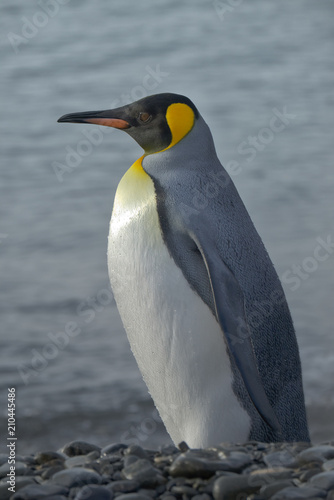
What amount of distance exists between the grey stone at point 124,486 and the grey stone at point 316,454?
1.54 feet

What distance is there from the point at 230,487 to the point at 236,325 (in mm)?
849

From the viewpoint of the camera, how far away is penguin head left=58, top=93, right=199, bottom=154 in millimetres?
3312

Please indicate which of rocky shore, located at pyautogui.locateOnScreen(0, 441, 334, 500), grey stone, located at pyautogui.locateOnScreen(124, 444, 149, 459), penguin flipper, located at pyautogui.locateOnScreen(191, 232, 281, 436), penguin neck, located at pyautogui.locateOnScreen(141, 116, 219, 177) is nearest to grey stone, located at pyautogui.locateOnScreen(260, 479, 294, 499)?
rocky shore, located at pyautogui.locateOnScreen(0, 441, 334, 500)

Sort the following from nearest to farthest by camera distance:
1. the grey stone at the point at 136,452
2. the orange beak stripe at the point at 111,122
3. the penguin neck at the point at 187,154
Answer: the grey stone at the point at 136,452 < the penguin neck at the point at 187,154 < the orange beak stripe at the point at 111,122

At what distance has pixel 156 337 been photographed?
328 cm

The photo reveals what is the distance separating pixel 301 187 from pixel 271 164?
1.09 m

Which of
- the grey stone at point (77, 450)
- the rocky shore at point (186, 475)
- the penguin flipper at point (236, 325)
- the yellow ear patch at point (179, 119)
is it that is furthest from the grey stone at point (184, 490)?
the yellow ear patch at point (179, 119)

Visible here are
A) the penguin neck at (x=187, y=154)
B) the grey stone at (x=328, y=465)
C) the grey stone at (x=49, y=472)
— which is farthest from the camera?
the penguin neck at (x=187, y=154)

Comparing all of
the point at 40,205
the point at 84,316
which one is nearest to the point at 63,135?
the point at 40,205

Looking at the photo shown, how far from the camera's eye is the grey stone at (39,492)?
224 centimetres

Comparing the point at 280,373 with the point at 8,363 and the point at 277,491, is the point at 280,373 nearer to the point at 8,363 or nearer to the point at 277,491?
the point at 277,491

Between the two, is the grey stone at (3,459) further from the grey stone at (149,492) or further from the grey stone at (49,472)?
the grey stone at (149,492)

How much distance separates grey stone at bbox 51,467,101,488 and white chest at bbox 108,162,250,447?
0.92 metres

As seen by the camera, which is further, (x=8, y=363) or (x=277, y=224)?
(x=277, y=224)
